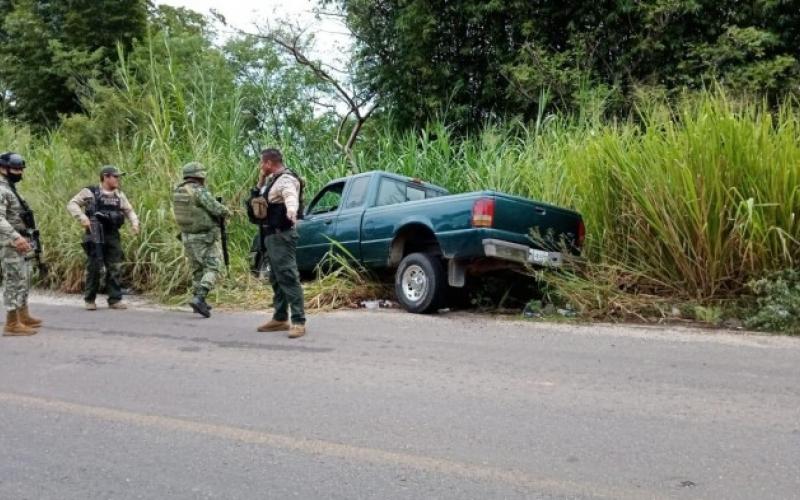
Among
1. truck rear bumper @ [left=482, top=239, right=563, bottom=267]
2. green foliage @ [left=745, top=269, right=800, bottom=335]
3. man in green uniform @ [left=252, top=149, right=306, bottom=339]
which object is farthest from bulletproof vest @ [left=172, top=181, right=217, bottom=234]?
green foliage @ [left=745, top=269, right=800, bottom=335]

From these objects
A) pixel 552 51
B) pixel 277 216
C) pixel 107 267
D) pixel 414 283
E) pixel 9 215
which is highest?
pixel 552 51

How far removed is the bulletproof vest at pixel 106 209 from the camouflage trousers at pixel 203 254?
A: 1.08m

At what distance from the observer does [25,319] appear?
7.68 m

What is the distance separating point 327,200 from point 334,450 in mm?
7042

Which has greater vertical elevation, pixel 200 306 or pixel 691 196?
pixel 691 196

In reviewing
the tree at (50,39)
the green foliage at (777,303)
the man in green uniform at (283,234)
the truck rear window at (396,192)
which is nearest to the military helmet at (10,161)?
the man in green uniform at (283,234)

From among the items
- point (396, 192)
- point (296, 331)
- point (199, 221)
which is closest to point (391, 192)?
point (396, 192)

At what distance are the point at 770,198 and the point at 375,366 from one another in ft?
15.5

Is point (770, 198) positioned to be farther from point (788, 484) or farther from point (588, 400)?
point (788, 484)

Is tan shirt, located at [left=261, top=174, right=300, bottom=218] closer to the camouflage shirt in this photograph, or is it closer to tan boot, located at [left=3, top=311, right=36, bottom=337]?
the camouflage shirt

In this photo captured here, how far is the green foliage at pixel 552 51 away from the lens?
513 inches

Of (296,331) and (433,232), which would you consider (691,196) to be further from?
(296,331)

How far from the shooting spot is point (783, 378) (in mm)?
5160

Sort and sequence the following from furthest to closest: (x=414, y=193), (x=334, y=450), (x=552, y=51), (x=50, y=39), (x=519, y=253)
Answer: (x=50, y=39) → (x=552, y=51) → (x=414, y=193) → (x=519, y=253) → (x=334, y=450)
